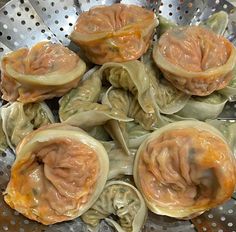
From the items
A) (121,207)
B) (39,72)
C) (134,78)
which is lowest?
(121,207)

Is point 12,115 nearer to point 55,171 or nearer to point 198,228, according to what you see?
point 55,171

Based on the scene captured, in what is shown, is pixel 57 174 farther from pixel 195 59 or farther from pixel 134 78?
pixel 195 59

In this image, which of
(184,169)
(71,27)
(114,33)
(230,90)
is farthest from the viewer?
(71,27)

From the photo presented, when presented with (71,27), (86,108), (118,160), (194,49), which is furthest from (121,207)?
(71,27)

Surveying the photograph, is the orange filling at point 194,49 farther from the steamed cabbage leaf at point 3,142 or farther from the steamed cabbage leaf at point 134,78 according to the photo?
the steamed cabbage leaf at point 3,142

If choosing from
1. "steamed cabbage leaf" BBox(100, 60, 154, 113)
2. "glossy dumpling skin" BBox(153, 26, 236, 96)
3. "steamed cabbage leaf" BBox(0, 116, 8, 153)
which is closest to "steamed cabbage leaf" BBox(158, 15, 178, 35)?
"glossy dumpling skin" BBox(153, 26, 236, 96)
